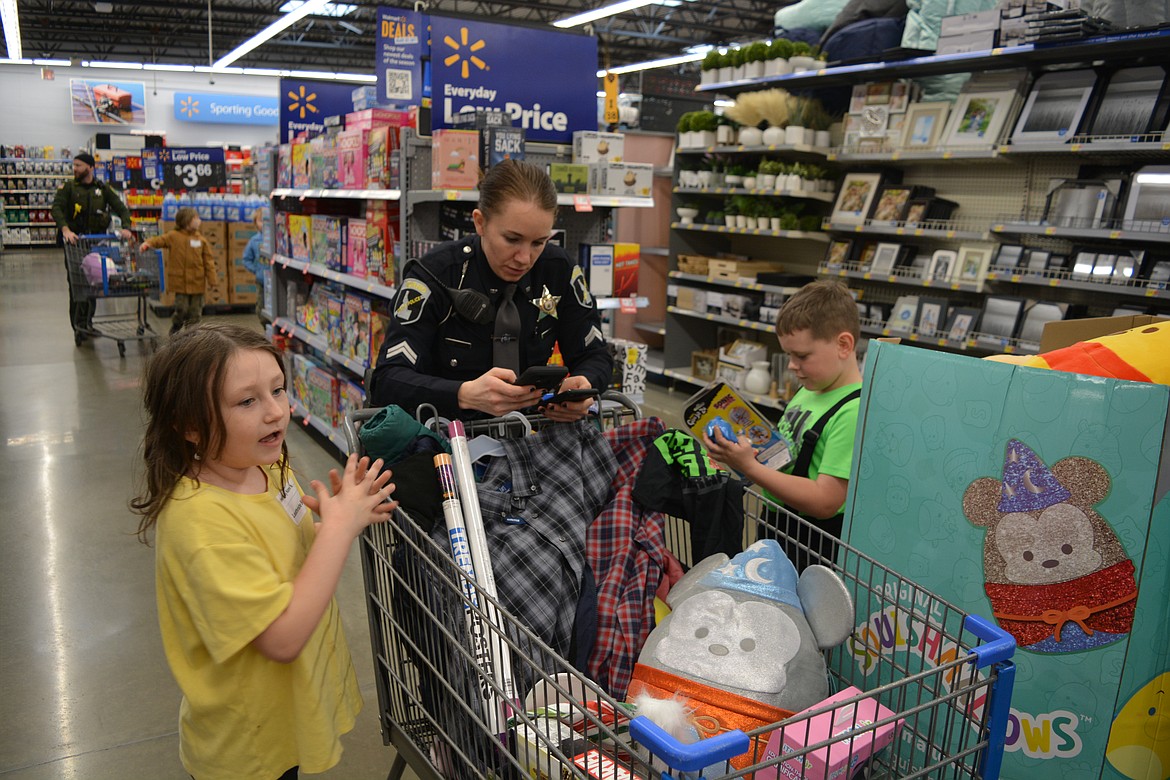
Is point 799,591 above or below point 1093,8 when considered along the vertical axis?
below

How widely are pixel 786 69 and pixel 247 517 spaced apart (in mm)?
5914

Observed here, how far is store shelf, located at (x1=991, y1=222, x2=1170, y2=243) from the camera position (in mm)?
4453

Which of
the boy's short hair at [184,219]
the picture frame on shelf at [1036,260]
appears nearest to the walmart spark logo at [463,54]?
the picture frame on shelf at [1036,260]

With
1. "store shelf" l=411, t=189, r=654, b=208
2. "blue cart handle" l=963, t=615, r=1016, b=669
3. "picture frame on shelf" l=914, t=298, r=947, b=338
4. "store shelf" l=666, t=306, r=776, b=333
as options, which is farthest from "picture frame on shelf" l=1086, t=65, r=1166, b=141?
"blue cart handle" l=963, t=615, r=1016, b=669

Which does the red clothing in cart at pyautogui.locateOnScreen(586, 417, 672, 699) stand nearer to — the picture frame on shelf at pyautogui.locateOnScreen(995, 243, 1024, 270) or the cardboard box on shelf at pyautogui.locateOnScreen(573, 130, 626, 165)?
the cardboard box on shelf at pyautogui.locateOnScreen(573, 130, 626, 165)

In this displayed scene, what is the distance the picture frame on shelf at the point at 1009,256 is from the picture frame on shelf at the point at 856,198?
1030 millimetres

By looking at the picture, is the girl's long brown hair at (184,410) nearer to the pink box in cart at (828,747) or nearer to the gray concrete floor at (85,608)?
the gray concrete floor at (85,608)

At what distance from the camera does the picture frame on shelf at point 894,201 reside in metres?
5.86

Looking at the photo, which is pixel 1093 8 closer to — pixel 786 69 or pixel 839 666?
pixel 786 69

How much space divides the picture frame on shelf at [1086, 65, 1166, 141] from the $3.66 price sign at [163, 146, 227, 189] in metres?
12.8

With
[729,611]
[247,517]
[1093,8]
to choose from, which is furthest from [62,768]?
[1093,8]

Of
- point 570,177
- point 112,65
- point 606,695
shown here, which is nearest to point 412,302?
point 606,695

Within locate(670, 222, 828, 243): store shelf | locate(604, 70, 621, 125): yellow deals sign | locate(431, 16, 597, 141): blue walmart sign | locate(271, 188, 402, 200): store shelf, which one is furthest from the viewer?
locate(670, 222, 828, 243): store shelf

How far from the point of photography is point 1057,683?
1487mm
